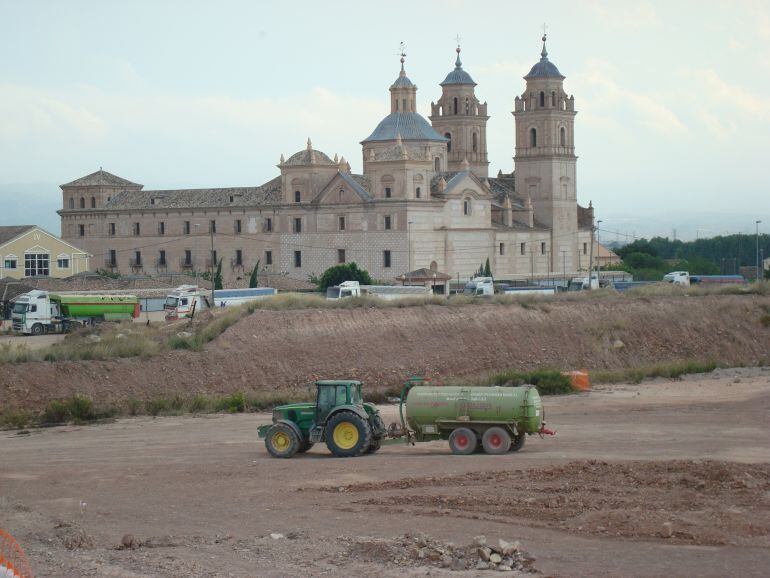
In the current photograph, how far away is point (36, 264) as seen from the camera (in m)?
74.0

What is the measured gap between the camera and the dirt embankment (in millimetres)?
39125

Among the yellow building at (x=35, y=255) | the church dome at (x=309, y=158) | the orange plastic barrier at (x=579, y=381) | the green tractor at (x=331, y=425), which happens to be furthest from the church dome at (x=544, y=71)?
the green tractor at (x=331, y=425)

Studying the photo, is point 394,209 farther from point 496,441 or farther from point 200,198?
point 496,441

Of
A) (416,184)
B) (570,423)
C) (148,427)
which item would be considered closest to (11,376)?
(148,427)

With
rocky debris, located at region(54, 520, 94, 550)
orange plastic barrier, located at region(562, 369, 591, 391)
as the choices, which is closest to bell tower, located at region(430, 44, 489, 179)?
orange plastic barrier, located at region(562, 369, 591, 391)

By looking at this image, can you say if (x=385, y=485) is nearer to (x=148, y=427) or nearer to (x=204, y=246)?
(x=148, y=427)

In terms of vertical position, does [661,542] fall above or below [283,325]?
below

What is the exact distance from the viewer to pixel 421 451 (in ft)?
93.6

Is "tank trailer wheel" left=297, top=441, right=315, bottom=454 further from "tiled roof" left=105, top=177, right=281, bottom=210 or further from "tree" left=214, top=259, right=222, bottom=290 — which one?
"tiled roof" left=105, top=177, right=281, bottom=210

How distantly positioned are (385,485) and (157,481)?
455 cm

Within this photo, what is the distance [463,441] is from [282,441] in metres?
3.67

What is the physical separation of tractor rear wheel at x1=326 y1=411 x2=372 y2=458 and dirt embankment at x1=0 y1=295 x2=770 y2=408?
11.8 m

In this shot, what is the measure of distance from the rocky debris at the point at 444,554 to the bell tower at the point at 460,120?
66.9m

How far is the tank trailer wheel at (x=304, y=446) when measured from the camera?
1107 inches
